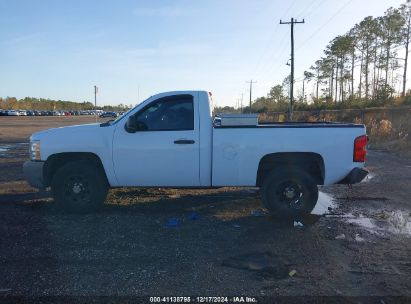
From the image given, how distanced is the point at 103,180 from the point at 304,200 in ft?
11.3

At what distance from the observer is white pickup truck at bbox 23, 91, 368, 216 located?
291 inches

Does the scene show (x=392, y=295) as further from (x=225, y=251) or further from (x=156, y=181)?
(x=156, y=181)

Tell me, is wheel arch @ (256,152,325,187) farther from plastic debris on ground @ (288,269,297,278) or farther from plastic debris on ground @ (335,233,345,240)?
plastic debris on ground @ (288,269,297,278)

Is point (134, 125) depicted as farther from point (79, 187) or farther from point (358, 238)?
point (358, 238)

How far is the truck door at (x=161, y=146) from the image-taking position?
752 cm

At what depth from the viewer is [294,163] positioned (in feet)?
25.1

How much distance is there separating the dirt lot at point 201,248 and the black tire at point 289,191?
235 mm

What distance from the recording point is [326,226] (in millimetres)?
7234

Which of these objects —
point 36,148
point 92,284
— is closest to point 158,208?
point 36,148

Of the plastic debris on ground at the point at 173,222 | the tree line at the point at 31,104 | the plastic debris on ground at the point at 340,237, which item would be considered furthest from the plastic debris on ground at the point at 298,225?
the tree line at the point at 31,104

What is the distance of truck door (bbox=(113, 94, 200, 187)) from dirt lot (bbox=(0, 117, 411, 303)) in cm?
68

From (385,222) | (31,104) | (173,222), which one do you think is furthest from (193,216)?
(31,104)

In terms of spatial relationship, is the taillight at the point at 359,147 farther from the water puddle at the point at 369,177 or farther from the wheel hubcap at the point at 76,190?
the water puddle at the point at 369,177

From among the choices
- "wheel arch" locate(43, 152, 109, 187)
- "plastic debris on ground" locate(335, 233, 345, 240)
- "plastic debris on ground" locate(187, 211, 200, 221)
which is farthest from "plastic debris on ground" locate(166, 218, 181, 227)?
"plastic debris on ground" locate(335, 233, 345, 240)
